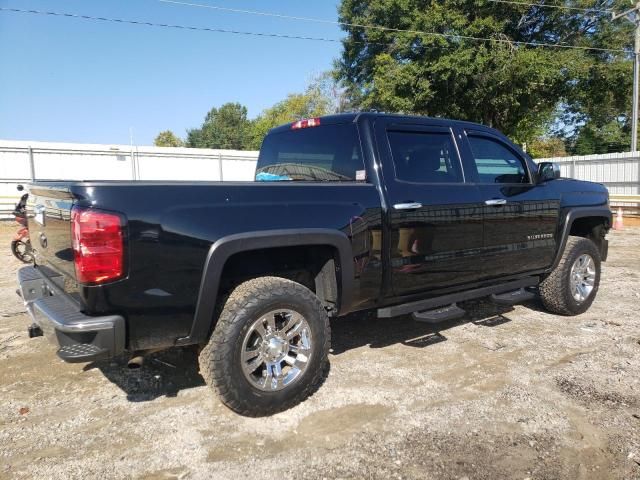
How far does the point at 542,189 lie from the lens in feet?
16.4

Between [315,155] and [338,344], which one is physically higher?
[315,155]

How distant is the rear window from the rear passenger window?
32cm

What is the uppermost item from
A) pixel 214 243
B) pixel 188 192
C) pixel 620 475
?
pixel 188 192

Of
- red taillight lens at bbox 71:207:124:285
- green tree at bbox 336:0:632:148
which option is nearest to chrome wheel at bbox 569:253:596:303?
red taillight lens at bbox 71:207:124:285

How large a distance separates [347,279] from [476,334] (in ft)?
6.69

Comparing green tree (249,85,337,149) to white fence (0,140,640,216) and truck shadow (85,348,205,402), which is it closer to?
white fence (0,140,640,216)

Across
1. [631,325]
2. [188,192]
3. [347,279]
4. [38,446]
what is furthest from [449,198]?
[38,446]

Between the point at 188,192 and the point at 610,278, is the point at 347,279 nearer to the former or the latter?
the point at 188,192

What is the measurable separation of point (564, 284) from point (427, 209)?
2352 millimetres

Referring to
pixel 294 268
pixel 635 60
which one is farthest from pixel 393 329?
pixel 635 60

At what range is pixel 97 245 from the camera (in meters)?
2.60

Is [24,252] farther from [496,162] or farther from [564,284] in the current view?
[564,284]

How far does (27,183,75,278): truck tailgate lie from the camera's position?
111 inches

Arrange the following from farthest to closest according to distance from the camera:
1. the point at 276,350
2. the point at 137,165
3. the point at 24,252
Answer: the point at 137,165, the point at 24,252, the point at 276,350
